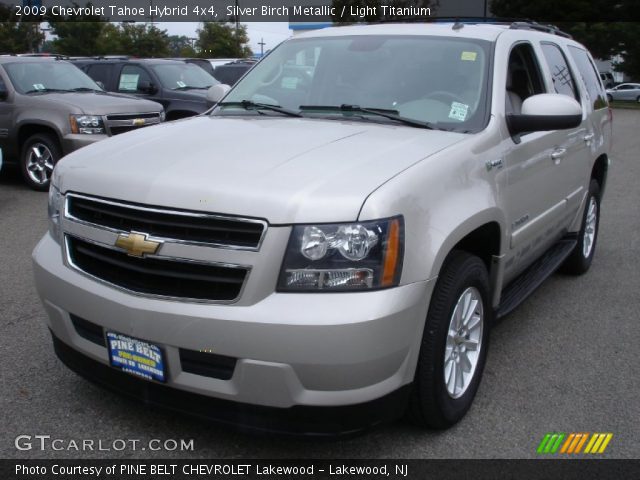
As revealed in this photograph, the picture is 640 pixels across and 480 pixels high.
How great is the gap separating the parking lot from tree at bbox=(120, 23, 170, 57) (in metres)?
36.8

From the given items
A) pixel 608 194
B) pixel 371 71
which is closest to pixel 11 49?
pixel 608 194

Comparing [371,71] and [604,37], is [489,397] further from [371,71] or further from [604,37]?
[604,37]

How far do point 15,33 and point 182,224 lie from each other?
33.3 metres

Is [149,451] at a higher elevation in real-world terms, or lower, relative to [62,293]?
lower

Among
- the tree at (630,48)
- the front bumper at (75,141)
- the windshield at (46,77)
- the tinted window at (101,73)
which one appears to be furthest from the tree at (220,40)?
the front bumper at (75,141)

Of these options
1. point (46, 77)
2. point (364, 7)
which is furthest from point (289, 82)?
point (364, 7)

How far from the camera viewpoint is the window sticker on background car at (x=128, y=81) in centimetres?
1311

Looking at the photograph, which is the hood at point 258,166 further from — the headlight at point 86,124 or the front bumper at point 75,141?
the headlight at point 86,124

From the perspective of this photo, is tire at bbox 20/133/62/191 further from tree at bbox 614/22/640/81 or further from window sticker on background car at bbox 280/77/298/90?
tree at bbox 614/22/640/81

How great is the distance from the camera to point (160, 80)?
42.3 ft

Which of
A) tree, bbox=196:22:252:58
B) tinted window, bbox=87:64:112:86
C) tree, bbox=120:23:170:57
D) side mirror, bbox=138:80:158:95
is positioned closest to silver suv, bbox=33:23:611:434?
side mirror, bbox=138:80:158:95

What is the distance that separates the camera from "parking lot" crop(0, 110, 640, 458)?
3.14 metres

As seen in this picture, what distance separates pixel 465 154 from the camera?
3289mm

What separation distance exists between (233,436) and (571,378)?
1959 millimetres
